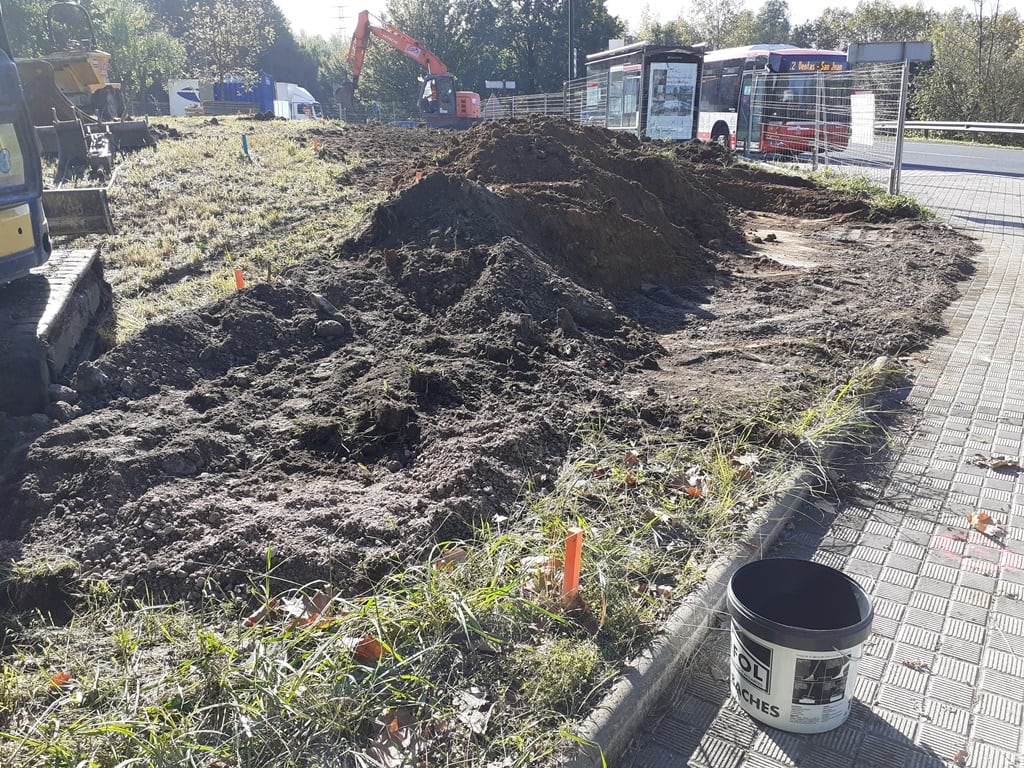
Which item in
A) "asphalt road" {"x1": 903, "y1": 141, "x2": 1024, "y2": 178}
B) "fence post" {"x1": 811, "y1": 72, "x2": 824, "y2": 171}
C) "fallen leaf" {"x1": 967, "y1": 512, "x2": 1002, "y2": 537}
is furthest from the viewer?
"asphalt road" {"x1": 903, "y1": 141, "x2": 1024, "y2": 178}

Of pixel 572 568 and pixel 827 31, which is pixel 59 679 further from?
pixel 827 31

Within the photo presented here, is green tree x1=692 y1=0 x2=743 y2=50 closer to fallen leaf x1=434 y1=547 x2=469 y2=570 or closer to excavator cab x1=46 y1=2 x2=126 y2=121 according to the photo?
excavator cab x1=46 y1=2 x2=126 y2=121

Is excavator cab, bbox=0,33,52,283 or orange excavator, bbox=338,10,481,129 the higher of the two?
orange excavator, bbox=338,10,481,129

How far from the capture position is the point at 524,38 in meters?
58.2

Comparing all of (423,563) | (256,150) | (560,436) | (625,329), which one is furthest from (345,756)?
(256,150)

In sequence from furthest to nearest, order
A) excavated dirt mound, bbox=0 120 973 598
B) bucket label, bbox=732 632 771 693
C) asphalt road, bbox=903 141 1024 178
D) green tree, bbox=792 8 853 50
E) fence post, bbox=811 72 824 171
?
1. green tree, bbox=792 8 853 50
2. asphalt road, bbox=903 141 1024 178
3. fence post, bbox=811 72 824 171
4. excavated dirt mound, bbox=0 120 973 598
5. bucket label, bbox=732 632 771 693

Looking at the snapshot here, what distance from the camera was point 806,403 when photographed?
5391mm

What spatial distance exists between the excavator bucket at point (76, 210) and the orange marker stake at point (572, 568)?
6400 millimetres

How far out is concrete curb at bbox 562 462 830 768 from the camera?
107 inches

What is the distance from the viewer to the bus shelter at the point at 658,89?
2064 cm

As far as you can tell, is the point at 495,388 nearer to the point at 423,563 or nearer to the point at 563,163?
the point at 423,563

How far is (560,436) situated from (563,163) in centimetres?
727

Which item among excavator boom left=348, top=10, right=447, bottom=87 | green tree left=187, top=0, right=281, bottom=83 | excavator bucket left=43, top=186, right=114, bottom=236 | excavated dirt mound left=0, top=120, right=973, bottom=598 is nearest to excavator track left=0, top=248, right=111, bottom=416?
Result: excavator bucket left=43, top=186, right=114, bottom=236

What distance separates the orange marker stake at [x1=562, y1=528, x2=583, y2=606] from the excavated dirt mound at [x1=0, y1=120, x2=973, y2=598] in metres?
0.81
